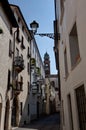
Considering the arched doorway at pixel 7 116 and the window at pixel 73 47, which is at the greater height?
the window at pixel 73 47

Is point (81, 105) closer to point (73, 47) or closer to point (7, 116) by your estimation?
point (73, 47)

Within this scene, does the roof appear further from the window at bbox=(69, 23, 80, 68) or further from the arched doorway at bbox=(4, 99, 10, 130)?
the window at bbox=(69, 23, 80, 68)

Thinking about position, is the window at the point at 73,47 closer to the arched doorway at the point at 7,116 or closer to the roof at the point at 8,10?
the roof at the point at 8,10

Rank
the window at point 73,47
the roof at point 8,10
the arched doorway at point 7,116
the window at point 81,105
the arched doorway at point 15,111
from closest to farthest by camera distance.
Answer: the window at point 81,105
the window at point 73,47
the roof at point 8,10
the arched doorway at point 7,116
the arched doorway at point 15,111

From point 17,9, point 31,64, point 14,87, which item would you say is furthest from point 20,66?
point 31,64

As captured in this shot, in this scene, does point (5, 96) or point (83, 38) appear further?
point (5, 96)

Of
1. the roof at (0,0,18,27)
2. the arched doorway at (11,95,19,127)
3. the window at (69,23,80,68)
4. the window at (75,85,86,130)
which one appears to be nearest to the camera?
the window at (75,85,86,130)

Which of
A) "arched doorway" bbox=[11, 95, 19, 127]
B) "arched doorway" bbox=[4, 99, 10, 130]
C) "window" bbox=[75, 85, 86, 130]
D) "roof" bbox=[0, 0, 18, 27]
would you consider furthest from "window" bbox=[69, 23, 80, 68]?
"arched doorway" bbox=[11, 95, 19, 127]

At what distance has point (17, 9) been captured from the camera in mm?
21047

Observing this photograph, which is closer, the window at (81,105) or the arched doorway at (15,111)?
the window at (81,105)

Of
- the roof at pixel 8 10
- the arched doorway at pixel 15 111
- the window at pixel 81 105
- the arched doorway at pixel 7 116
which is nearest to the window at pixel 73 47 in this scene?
the window at pixel 81 105

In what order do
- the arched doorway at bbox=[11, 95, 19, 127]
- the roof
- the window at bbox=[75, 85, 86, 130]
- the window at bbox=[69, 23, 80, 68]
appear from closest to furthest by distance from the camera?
the window at bbox=[75, 85, 86, 130], the window at bbox=[69, 23, 80, 68], the roof, the arched doorway at bbox=[11, 95, 19, 127]

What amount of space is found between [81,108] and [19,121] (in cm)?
1552

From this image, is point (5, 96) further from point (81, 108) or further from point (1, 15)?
point (81, 108)
